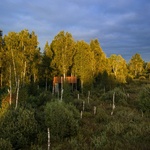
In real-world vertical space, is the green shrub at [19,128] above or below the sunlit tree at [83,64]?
below

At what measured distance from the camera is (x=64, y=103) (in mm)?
22094

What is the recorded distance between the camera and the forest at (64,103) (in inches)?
678

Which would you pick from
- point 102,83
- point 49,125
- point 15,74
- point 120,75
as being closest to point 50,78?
point 102,83

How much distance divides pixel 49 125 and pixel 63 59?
2723cm

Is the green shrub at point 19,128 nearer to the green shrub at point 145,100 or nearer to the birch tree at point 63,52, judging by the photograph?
the green shrub at point 145,100

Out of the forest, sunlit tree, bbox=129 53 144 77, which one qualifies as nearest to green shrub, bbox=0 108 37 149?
the forest

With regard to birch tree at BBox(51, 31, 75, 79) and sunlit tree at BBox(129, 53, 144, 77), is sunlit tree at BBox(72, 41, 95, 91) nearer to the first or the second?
birch tree at BBox(51, 31, 75, 79)

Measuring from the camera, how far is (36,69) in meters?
48.2

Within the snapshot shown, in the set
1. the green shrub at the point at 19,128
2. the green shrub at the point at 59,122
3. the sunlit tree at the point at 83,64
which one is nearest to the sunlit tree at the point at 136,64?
the sunlit tree at the point at 83,64

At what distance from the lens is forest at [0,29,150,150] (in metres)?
17.2

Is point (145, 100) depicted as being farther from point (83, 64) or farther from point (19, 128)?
point (83, 64)

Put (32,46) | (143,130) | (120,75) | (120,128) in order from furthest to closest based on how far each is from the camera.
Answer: (120,75), (32,46), (120,128), (143,130)

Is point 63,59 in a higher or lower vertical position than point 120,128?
higher

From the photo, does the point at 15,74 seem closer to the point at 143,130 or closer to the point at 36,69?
the point at 36,69
